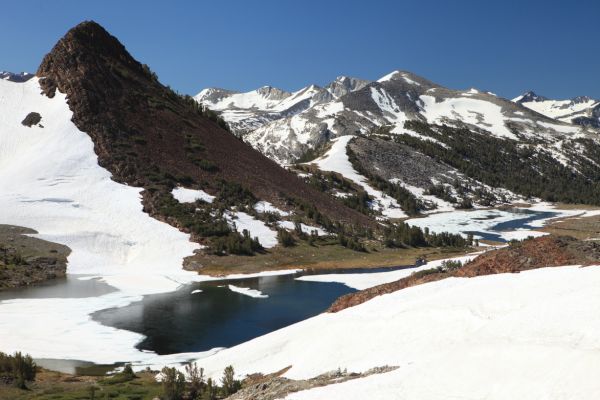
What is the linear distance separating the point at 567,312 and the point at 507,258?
1049cm

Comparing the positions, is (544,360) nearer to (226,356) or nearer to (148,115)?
(226,356)

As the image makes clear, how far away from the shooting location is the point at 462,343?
1369 cm

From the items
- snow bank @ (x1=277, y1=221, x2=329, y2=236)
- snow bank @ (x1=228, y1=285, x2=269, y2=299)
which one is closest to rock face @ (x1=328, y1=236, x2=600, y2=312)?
snow bank @ (x1=228, y1=285, x2=269, y2=299)

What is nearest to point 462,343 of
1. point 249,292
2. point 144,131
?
point 249,292

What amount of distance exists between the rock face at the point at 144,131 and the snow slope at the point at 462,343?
61973 millimetres

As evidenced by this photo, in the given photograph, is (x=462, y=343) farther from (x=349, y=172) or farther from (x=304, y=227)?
(x=349, y=172)

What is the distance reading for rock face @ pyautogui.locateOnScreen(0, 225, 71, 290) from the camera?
49344 millimetres

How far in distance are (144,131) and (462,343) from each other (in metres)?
85.3

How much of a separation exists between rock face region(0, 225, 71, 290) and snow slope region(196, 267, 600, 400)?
35088mm

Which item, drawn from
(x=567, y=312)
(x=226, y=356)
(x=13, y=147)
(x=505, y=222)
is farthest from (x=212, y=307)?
(x=505, y=222)

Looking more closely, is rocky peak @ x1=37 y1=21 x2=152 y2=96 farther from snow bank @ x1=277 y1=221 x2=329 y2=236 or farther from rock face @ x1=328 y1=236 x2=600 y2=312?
rock face @ x1=328 y1=236 x2=600 y2=312

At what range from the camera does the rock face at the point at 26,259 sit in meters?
49.3

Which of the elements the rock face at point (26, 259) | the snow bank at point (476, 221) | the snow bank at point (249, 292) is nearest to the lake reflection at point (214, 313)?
the snow bank at point (249, 292)

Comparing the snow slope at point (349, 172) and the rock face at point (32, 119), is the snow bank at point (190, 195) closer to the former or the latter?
the rock face at point (32, 119)
